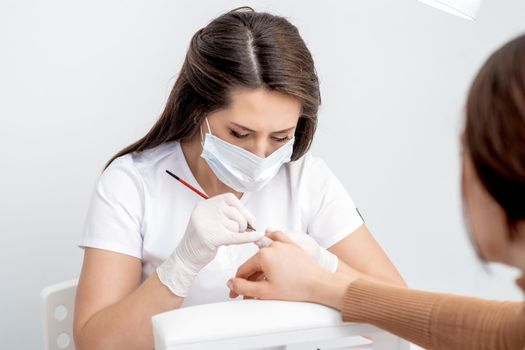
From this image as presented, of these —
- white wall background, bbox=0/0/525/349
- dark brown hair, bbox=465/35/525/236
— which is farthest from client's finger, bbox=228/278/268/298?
white wall background, bbox=0/0/525/349

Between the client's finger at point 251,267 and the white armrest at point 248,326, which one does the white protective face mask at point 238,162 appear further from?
the white armrest at point 248,326

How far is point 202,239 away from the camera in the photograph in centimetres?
141

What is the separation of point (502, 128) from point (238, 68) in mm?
817

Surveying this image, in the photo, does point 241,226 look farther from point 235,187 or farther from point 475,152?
point 475,152

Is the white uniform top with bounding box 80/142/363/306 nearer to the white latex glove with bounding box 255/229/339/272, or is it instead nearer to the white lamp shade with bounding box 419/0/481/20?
the white latex glove with bounding box 255/229/339/272

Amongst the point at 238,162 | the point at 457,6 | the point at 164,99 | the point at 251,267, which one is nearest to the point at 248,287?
the point at 251,267

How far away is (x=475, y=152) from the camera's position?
2.94 feet

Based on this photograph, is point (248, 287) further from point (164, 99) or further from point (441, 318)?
point (164, 99)

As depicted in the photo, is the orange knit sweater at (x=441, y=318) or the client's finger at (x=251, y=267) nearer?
the orange knit sweater at (x=441, y=318)

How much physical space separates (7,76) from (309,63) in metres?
0.96

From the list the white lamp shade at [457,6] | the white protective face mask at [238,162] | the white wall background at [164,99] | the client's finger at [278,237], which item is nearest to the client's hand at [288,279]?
the client's finger at [278,237]

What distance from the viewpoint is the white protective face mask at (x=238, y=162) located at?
5.26ft

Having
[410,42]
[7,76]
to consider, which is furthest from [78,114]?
[410,42]

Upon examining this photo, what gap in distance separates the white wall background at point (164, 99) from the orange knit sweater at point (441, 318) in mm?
927
